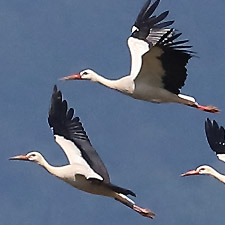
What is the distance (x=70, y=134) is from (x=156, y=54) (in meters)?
2.93

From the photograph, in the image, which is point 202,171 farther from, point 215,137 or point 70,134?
point 70,134

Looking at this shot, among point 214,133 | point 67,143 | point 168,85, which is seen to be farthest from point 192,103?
point 214,133

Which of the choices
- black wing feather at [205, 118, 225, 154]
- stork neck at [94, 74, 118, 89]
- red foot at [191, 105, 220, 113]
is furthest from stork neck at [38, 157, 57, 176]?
black wing feather at [205, 118, 225, 154]

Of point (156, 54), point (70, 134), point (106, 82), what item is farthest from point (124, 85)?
point (70, 134)

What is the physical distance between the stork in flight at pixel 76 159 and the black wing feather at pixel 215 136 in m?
3.42

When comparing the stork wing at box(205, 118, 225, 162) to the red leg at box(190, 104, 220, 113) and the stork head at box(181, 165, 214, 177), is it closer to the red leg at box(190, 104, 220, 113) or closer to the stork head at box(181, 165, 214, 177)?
the stork head at box(181, 165, 214, 177)

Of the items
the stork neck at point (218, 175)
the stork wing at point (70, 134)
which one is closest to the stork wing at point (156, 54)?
the stork wing at point (70, 134)

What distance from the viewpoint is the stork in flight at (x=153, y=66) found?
21203mm

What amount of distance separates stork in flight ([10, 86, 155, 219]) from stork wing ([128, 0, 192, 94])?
153 centimetres

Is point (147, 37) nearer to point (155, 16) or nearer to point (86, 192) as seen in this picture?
point (155, 16)

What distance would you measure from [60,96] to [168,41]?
11.7 feet

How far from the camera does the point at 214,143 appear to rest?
26.5 metres

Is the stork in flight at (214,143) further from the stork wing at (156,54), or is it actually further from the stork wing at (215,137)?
the stork wing at (156,54)

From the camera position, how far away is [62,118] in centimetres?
2392
